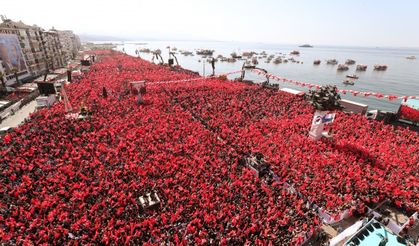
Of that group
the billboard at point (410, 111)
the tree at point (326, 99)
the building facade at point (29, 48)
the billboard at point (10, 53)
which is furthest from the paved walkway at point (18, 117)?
the billboard at point (410, 111)

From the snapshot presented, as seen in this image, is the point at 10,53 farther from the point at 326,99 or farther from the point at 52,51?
the point at 326,99

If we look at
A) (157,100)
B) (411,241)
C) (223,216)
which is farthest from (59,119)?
(411,241)

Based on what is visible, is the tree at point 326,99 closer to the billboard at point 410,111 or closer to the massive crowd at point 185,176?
the massive crowd at point 185,176

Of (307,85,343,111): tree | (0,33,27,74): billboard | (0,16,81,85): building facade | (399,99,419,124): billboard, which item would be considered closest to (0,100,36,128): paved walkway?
(0,33,27,74): billboard

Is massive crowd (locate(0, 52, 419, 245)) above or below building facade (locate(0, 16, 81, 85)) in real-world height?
below

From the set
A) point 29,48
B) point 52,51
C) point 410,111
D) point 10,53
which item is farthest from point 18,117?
point 52,51

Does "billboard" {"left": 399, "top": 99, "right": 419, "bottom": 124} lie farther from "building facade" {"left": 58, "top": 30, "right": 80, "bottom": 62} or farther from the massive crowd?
"building facade" {"left": 58, "top": 30, "right": 80, "bottom": 62}
